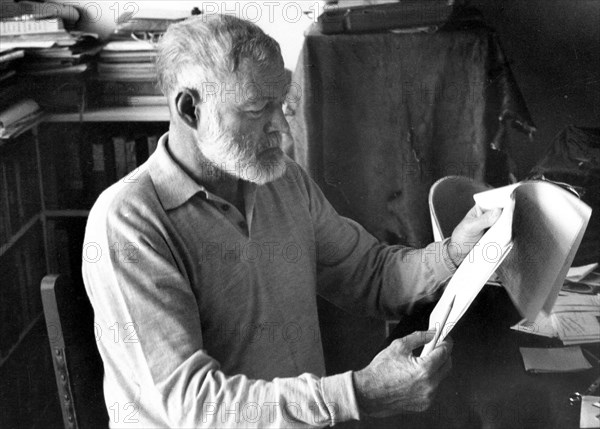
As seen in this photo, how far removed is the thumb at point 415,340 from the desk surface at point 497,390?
0.10 metres

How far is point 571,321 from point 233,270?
0.63 m

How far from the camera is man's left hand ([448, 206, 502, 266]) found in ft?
4.07

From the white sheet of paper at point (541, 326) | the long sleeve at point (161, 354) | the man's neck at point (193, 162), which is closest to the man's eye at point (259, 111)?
the man's neck at point (193, 162)

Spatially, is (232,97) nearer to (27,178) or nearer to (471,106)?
(471,106)

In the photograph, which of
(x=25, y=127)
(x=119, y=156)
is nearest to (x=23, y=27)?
(x=25, y=127)

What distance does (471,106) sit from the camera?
1965 millimetres

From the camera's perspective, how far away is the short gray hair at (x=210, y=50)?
3.87 ft

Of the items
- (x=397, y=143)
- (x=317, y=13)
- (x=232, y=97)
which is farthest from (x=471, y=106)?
(x=232, y=97)

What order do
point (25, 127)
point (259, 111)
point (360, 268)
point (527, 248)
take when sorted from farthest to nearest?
1. point (25, 127)
2. point (360, 268)
3. point (259, 111)
4. point (527, 248)

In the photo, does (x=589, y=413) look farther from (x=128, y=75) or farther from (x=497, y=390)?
(x=128, y=75)

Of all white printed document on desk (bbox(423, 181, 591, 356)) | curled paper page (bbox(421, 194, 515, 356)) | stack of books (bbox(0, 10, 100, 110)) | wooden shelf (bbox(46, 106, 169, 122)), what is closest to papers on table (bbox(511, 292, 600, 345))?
white printed document on desk (bbox(423, 181, 591, 356))

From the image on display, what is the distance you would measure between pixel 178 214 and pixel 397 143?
936 millimetres

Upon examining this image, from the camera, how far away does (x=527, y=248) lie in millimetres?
1146

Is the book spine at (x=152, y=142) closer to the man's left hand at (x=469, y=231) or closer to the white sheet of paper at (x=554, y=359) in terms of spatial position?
the man's left hand at (x=469, y=231)
